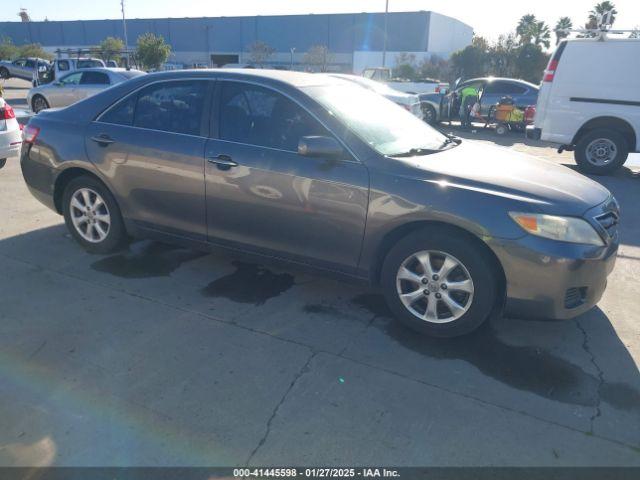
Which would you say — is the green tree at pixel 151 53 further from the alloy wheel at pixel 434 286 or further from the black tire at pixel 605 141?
the alloy wheel at pixel 434 286

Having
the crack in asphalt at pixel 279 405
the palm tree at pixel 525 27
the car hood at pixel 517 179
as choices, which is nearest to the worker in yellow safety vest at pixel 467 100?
the car hood at pixel 517 179

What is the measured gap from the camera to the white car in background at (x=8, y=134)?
25.3 ft

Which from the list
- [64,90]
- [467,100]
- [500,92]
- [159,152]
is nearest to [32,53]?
[64,90]

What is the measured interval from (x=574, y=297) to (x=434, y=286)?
0.86 metres

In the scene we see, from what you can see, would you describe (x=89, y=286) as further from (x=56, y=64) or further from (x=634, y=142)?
(x=56, y=64)

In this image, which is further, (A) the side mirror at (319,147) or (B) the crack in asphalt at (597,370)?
(A) the side mirror at (319,147)

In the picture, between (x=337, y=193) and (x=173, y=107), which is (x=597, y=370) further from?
(x=173, y=107)

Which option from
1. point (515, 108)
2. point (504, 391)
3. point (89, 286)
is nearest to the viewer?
point (504, 391)

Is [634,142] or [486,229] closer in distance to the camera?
[486,229]

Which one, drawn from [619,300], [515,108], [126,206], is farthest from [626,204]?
[515,108]

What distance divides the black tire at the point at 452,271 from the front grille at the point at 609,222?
2.64ft

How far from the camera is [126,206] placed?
14.4ft

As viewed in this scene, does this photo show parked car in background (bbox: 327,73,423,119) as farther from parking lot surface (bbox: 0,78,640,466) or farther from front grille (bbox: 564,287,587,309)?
front grille (bbox: 564,287,587,309)

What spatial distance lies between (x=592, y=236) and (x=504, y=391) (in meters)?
1.14
